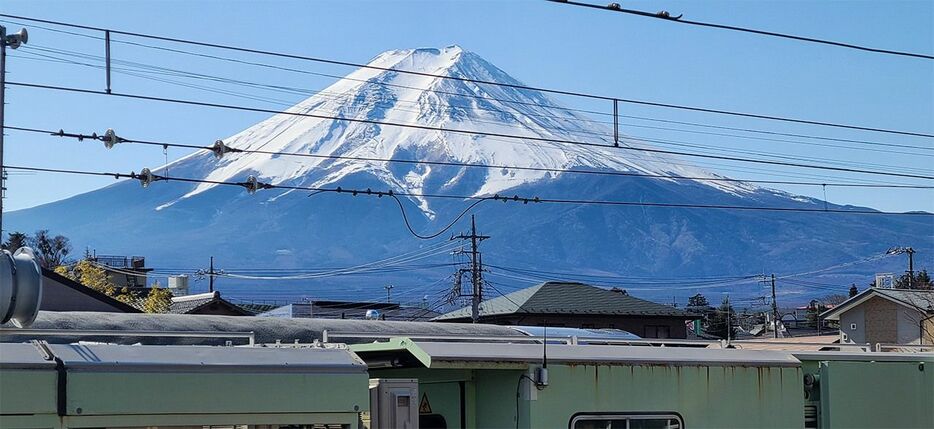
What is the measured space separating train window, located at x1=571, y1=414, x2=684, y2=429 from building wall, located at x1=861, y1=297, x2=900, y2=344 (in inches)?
1550

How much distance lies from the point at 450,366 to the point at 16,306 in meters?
3.75

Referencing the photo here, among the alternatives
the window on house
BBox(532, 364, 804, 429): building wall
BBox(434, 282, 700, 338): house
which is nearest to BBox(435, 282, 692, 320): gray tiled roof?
BBox(434, 282, 700, 338): house

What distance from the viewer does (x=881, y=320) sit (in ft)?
162

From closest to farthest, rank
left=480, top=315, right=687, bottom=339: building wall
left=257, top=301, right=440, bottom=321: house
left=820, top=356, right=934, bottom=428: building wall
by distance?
left=820, top=356, right=934, bottom=428: building wall, left=257, top=301, right=440, bottom=321: house, left=480, top=315, right=687, bottom=339: building wall

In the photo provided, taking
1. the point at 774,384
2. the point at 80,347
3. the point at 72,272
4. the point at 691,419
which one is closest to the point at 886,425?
the point at 774,384

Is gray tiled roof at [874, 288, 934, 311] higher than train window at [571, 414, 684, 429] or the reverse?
higher

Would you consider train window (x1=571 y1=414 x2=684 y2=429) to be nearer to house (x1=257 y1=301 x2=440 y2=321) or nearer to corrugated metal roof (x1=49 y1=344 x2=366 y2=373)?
corrugated metal roof (x1=49 y1=344 x2=366 y2=373)

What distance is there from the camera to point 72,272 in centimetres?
6353

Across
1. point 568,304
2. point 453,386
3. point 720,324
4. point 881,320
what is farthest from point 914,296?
point 720,324

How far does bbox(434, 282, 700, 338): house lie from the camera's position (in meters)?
54.6

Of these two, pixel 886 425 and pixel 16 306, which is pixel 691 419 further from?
pixel 16 306

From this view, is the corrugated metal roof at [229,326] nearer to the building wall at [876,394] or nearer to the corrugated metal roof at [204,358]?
the corrugated metal roof at [204,358]

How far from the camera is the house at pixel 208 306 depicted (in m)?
44.5

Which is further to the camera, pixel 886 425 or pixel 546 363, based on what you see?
pixel 886 425
